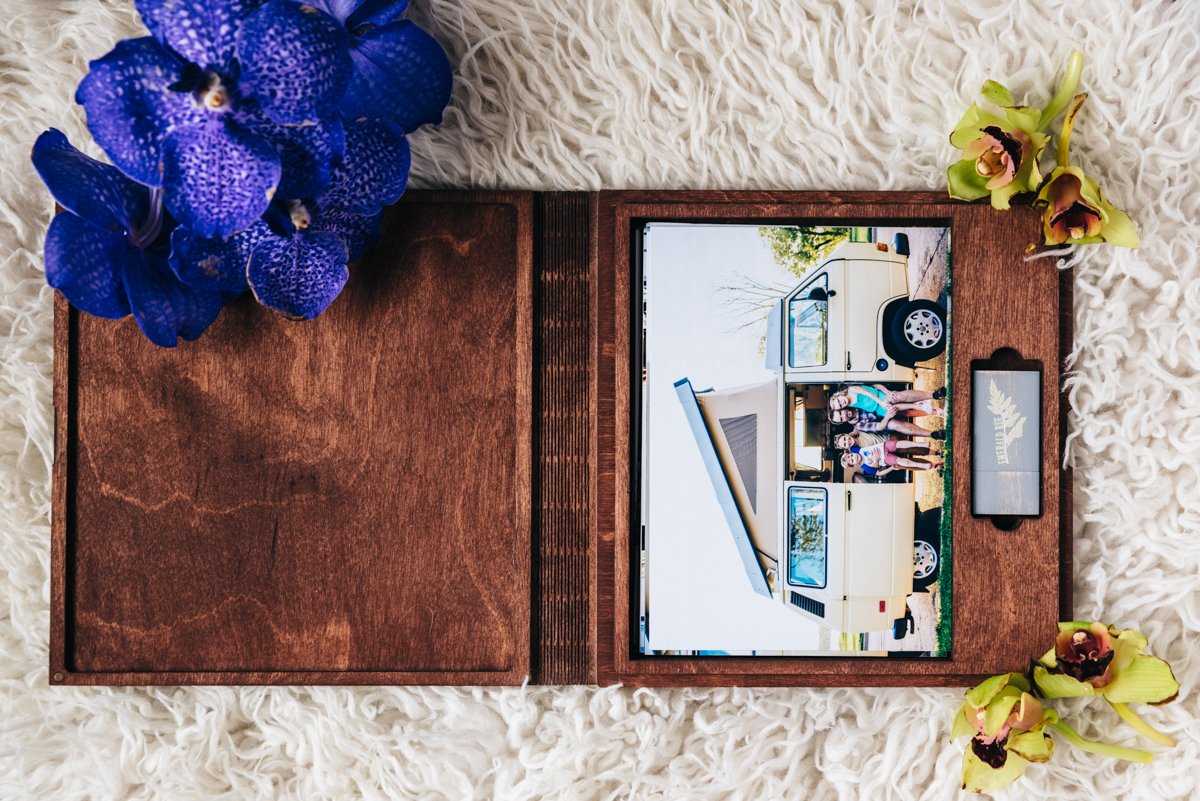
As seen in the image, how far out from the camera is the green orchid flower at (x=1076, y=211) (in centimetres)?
42

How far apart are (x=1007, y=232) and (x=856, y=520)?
219mm

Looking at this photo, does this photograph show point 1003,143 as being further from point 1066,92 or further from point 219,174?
point 219,174

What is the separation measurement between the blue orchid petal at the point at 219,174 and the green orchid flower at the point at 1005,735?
53 centimetres

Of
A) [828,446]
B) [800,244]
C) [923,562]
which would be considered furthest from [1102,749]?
[800,244]

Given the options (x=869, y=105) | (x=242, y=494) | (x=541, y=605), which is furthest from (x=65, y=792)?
(x=869, y=105)

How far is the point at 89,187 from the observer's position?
379 millimetres

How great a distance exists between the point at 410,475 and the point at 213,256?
178 millimetres

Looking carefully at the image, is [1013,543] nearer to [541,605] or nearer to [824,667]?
[824,667]

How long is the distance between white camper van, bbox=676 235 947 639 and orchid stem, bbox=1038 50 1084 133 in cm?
12

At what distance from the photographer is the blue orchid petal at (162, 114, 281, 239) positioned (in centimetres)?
35

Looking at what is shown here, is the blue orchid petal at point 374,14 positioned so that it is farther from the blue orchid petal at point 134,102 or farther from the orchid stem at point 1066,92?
the orchid stem at point 1066,92

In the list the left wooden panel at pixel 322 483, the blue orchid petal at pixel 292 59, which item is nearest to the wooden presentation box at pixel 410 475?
the left wooden panel at pixel 322 483

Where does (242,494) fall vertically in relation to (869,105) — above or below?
below

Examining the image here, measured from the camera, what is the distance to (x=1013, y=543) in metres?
0.46
